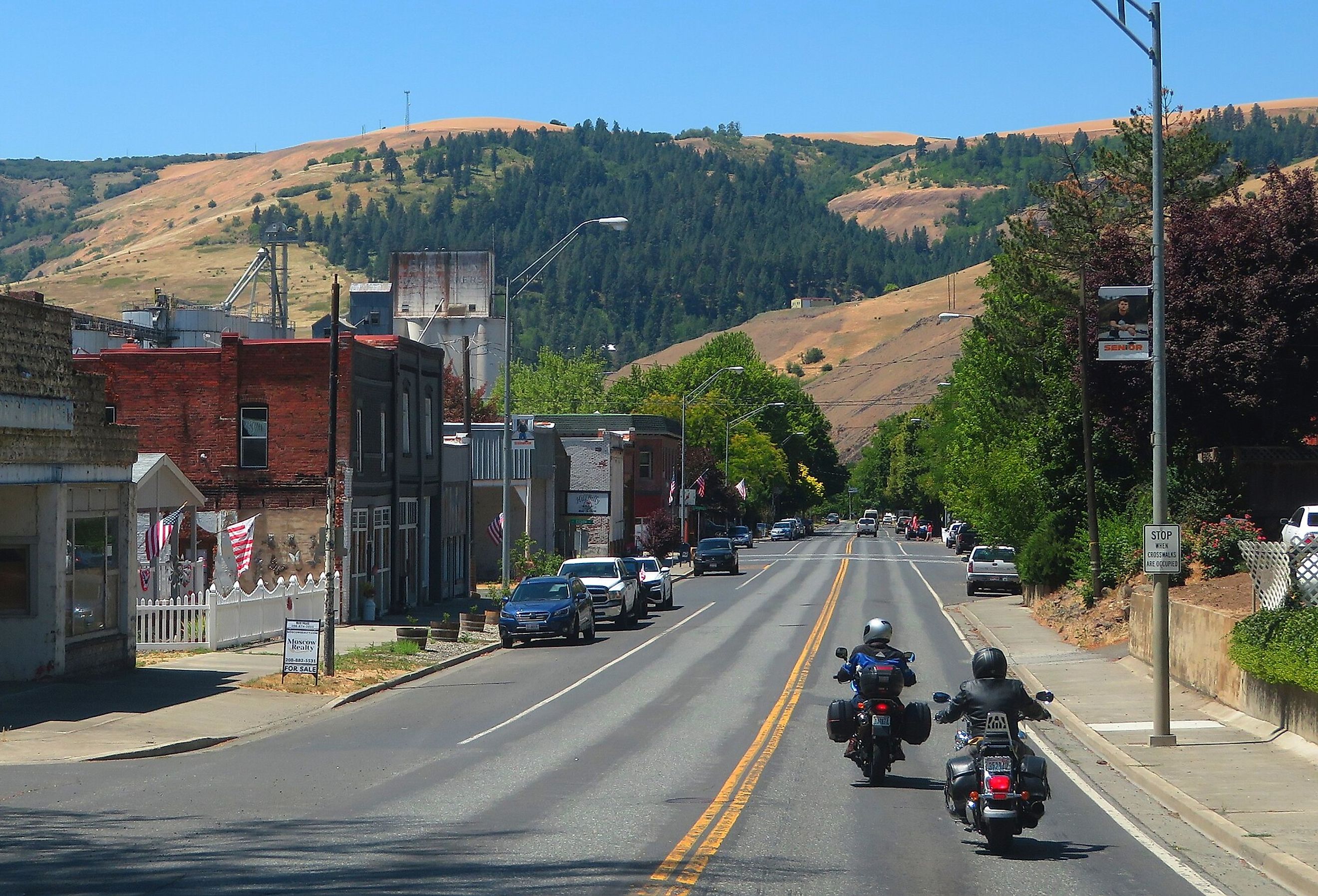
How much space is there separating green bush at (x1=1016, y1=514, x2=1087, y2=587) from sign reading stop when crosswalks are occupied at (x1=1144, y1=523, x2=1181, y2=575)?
880 inches

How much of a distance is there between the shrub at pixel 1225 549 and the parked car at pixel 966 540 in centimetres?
5923

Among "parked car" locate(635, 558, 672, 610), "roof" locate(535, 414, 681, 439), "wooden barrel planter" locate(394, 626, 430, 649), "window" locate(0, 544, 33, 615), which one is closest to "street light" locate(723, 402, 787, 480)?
"roof" locate(535, 414, 681, 439)

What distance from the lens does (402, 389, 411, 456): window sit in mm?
41656

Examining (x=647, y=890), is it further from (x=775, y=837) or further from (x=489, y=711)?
(x=489, y=711)

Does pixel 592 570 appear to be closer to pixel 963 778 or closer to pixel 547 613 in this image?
pixel 547 613

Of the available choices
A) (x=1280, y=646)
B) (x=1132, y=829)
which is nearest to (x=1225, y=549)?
(x=1280, y=646)

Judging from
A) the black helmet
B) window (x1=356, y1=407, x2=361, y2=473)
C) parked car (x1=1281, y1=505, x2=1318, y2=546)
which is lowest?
the black helmet

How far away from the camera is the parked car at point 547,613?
33.3 m

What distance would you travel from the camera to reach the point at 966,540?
9038 cm

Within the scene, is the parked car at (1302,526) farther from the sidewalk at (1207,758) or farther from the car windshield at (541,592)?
the car windshield at (541,592)

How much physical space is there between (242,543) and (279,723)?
1109 cm

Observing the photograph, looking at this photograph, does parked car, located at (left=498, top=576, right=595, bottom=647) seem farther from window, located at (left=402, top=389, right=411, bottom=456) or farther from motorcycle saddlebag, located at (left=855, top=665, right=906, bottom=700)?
motorcycle saddlebag, located at (left=855, top=665, right=906, bottom=700)

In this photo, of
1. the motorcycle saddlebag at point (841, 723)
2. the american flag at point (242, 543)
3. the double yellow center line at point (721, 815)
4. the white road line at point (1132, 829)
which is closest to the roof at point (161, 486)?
the american flag at point (242, 543)

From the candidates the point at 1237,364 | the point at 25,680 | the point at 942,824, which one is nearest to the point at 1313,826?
the point at 942,824
